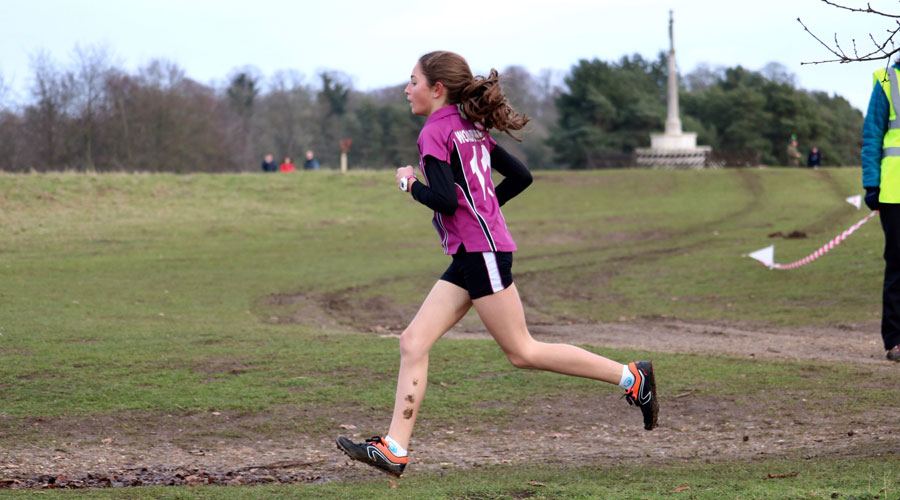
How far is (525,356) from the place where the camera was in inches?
196

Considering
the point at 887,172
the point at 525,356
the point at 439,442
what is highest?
the point at 887,172

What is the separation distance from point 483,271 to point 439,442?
174 centimetres

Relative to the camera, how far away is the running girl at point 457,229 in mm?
4723

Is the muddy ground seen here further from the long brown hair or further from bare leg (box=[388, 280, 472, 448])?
the long brown hair

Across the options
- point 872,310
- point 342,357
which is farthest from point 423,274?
point 342,357

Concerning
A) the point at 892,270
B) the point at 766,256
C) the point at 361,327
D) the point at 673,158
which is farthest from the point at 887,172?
the point at 673,158

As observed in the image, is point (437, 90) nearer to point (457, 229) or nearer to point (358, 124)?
point (457, 229)

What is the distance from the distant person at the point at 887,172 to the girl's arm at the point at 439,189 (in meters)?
4.37

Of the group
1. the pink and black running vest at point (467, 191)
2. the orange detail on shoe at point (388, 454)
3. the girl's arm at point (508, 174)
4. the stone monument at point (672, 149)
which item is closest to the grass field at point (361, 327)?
the orange detail on shoe at point (388, 454)

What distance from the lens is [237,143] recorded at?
89500mm

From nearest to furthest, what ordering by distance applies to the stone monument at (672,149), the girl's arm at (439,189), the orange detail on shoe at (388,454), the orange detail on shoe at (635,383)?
the girl's arm at (439,189) → the orange detail on shoe at (388,454) → the orange detail on shoe at (635,383) → the stone monument at (672,149)

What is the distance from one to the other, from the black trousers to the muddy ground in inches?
57.4

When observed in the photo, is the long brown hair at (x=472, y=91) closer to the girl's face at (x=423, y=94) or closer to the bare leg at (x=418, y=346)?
the girl's face at (x=423, y=94)

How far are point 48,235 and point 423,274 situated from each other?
1178 cm
